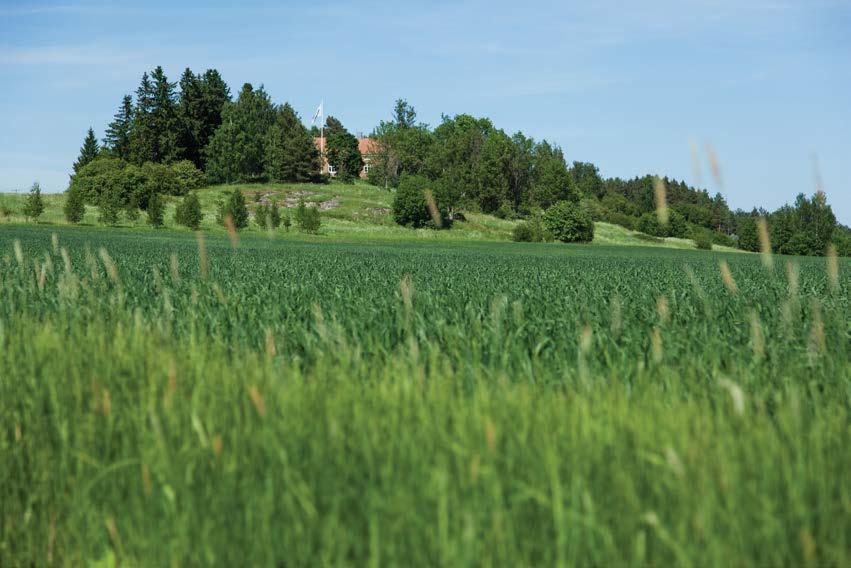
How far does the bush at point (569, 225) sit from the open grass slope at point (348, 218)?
2.13 m

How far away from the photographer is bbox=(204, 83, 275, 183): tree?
12119 centimetres

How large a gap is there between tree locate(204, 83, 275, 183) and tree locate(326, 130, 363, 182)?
2526 centimetres

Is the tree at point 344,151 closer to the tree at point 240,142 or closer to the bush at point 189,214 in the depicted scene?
the tree at point 240,142

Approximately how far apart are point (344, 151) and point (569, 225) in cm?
6779

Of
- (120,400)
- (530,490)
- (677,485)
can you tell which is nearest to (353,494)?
(530,490)

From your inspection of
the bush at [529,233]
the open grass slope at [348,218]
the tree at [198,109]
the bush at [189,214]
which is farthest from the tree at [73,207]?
the tree at [198,109]

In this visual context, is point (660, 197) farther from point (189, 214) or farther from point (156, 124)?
point (156, 124)

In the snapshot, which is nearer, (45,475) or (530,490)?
(530,490)

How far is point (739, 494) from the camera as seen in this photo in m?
2.84

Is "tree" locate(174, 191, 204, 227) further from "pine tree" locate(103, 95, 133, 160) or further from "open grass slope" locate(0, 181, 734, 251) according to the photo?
"pine tree" locate(103, 95, 133, 160)

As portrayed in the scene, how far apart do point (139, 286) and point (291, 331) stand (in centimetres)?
529

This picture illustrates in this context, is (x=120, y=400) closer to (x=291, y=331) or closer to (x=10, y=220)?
(x=291, y=331)

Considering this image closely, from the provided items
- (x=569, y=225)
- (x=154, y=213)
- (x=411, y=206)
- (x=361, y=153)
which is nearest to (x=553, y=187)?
(x=569, y=225)

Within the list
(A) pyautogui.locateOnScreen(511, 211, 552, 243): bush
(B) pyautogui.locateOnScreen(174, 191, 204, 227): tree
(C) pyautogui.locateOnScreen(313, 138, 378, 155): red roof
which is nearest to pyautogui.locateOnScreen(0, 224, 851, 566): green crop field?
(B) pyautogui.locateOnScreen(174, 191, 204, 227): tree
